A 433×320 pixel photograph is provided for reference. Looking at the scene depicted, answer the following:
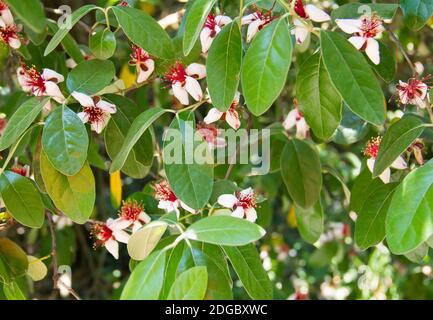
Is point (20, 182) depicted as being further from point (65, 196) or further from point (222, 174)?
point (222, 174)

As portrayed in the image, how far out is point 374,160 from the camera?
46.6 inches

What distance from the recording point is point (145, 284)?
806 millimetres

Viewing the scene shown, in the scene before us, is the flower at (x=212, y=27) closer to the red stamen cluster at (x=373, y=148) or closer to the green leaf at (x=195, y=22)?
the green leaf at (x=195, y=22)

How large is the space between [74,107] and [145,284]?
0.43 metres

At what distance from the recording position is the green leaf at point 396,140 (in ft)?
3.41

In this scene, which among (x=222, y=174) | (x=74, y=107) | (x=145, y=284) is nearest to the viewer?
(x=145, y=284)

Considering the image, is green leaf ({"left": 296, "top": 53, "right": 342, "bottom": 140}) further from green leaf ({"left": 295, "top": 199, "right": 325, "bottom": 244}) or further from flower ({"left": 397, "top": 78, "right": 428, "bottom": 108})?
green leaf ({"left": 295, "top": 199, "right": 325, "bottom": 244})

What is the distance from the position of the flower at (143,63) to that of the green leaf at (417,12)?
1.39 ft

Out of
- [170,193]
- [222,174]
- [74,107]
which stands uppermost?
[74,107]

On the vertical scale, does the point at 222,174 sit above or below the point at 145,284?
below

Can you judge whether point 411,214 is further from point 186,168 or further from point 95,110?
point 95,110

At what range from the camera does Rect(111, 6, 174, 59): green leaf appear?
1.07m
